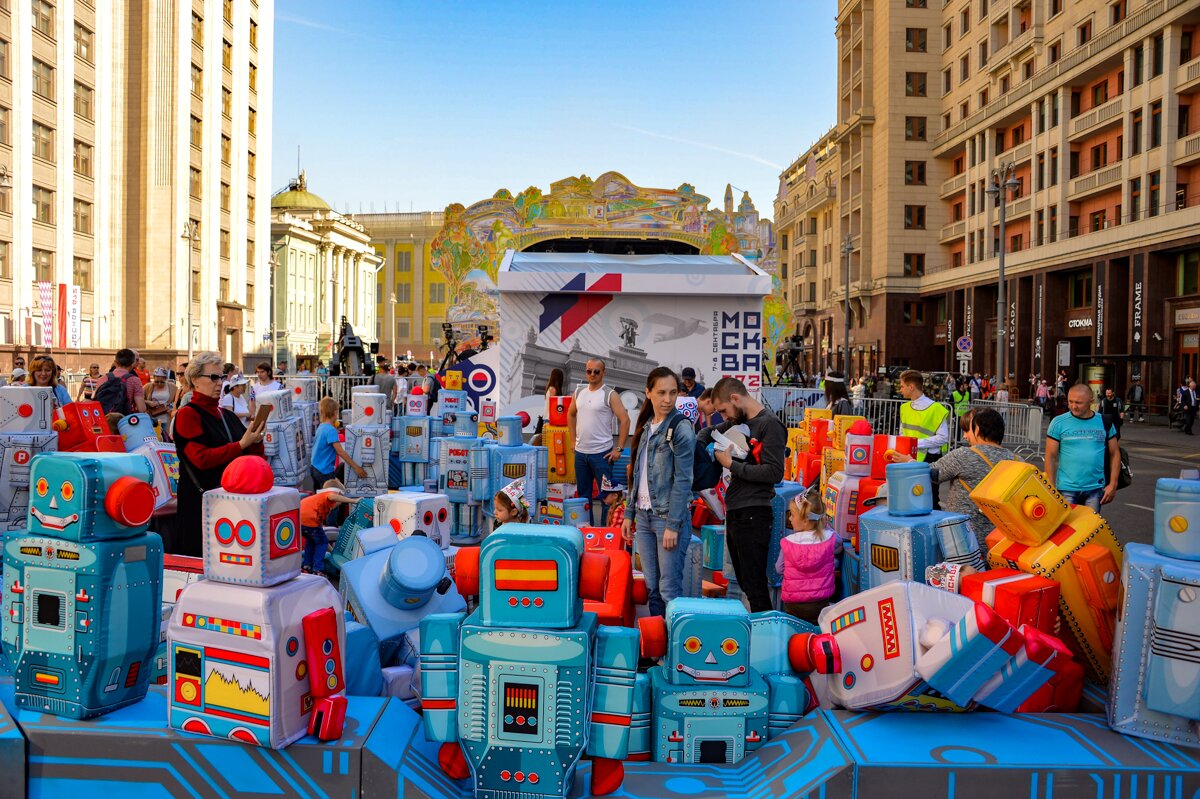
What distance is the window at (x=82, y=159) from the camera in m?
39.8

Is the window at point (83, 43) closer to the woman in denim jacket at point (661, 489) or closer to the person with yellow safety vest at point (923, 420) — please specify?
the person with yellow safety vest at point (923, 420)

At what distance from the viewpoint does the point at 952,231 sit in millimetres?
50406

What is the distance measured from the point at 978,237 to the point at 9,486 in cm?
4799

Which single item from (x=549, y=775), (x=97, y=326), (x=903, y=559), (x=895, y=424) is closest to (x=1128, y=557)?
(x=903, y=559)

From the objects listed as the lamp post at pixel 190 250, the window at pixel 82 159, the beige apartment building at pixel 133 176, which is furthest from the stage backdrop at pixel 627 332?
the window at pixel 82 159

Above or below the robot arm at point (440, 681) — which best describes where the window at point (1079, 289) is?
above

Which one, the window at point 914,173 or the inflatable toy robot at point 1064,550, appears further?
the window at point 914,173

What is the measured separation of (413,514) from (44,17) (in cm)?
4037

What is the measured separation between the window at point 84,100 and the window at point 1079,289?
43868 millimetres

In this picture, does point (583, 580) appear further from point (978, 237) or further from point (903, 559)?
point (978, 237)

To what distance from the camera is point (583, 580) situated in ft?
11.7

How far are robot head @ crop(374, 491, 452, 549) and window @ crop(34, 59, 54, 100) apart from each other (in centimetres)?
3870

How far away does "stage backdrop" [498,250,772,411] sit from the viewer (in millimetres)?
14680

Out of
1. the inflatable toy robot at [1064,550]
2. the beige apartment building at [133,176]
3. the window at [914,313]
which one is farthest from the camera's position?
the window at [914,313]
